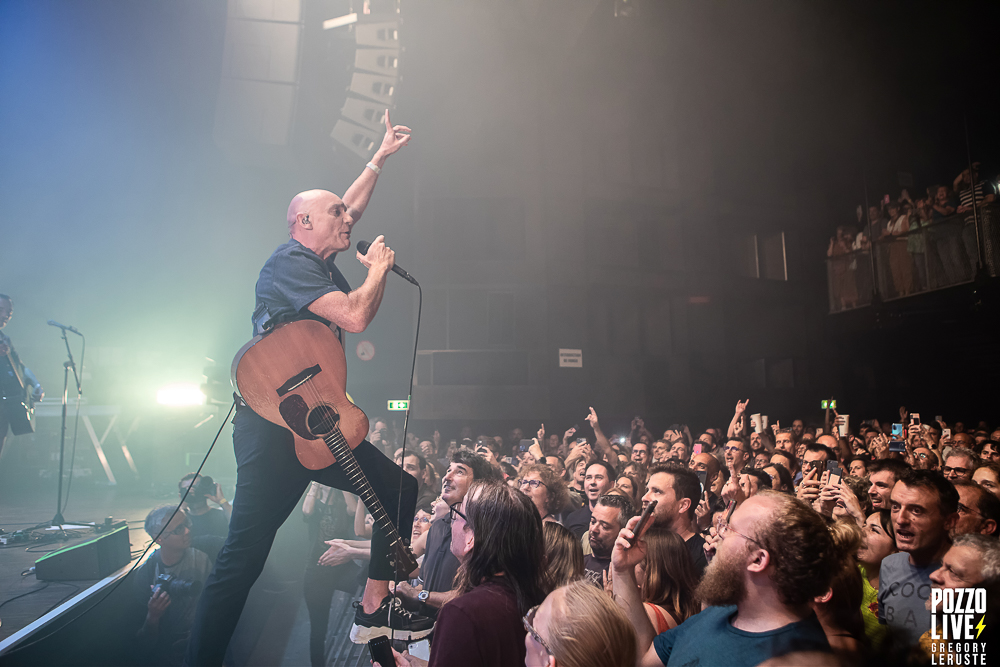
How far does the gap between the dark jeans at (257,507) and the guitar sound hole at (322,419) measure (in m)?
0.09

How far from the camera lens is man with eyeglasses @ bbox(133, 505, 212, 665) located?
284 cm

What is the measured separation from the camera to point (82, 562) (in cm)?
288

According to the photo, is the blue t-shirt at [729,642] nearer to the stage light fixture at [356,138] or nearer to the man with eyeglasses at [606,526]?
the man with eyeglasses at [606,526]

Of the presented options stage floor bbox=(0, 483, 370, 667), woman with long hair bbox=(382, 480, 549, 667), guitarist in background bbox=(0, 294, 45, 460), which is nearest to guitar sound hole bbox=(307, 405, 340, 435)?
woman with long hair bbox=(382, 480, 549, 667)

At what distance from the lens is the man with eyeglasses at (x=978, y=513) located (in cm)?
263

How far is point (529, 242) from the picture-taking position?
682 cm

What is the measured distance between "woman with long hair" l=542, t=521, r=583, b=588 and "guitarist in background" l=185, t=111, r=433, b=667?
0.56 m

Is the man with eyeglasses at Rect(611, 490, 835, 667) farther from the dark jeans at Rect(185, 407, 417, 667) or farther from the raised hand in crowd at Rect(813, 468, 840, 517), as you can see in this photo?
the raised hand in crowd at Rect(813, 468, 840, 517)

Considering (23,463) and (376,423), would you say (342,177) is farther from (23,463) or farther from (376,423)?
(23,463)

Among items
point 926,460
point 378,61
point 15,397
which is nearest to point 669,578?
point 15,397

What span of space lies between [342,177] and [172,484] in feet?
10.1

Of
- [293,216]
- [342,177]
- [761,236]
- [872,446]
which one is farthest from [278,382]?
[761,236]

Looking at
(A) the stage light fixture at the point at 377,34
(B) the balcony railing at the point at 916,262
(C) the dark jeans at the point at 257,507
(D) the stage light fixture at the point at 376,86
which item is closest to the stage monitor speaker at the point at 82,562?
(C) the dark jeans at the point at 257,507

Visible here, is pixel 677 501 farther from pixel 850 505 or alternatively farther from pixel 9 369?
pixel 9 369
